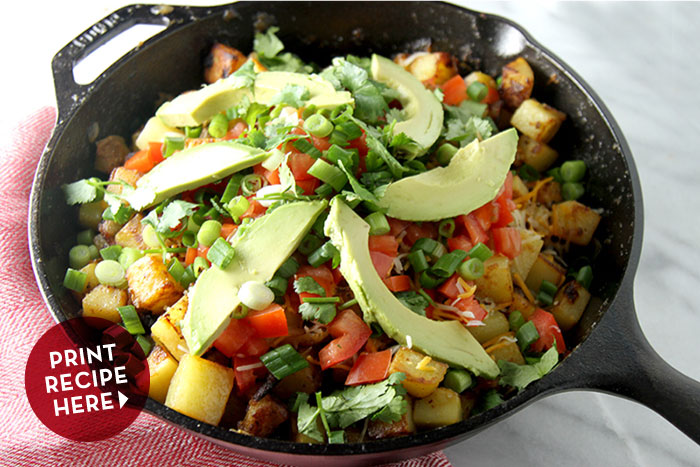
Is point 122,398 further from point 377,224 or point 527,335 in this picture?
point 527,335

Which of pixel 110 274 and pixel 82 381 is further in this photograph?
pixel 110 274

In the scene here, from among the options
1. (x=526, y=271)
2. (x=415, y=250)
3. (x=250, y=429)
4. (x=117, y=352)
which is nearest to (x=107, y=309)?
(x=117, y=352)

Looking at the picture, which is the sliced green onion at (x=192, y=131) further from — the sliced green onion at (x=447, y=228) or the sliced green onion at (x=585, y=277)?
the sliced green onion at (x=585, y=277)

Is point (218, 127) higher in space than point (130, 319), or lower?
higher

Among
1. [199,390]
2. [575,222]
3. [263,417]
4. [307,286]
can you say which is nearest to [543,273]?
[575,222]

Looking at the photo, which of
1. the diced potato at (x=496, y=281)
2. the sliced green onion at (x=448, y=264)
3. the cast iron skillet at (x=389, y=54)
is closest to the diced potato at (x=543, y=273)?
the cast iron skillet at (x=389, y=54)

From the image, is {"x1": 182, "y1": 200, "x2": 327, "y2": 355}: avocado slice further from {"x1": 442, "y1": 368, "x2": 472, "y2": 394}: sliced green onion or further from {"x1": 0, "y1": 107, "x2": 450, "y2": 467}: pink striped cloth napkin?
{"x1": 442, "y1": 368, "x2": 472, "y2": 394}: sliced green onion
